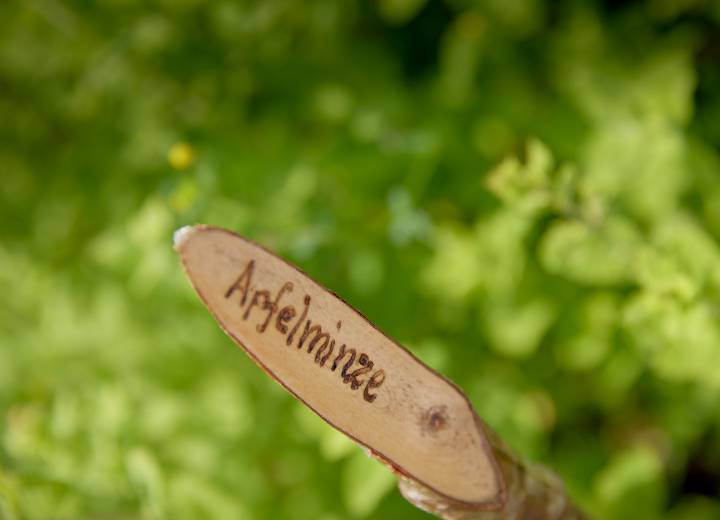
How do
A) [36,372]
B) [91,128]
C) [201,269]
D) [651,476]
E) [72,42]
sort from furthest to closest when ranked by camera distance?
[91,128]
[72,42]
[36,372]
[651,476]
[201,269]

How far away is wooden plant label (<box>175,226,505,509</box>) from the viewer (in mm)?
635

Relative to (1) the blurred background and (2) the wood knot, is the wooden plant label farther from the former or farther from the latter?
(1) the blurred background

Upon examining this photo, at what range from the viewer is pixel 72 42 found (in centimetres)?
189

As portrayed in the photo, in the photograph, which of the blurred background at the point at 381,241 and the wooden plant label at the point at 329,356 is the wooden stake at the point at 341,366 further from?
the blurred background at the point at 381,241

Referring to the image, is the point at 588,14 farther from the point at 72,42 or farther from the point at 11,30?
the point at 11,30

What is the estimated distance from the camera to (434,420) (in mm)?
651

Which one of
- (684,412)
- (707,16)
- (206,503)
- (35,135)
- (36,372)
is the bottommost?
(36,372)

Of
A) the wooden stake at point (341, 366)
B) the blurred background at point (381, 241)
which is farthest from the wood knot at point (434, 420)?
the blurred background at point (381, 241)

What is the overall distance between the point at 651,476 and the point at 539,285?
417mm

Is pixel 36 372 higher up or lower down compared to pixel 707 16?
lower down

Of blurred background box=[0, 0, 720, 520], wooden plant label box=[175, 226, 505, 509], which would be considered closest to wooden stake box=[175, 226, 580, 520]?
wooden plant label box=[175, 226, 505, 509]

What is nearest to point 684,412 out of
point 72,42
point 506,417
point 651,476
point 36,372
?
point 651,476

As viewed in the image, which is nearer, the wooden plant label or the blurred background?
the wooden plant label

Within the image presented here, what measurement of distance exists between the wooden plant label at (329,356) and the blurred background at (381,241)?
50 centimetres
